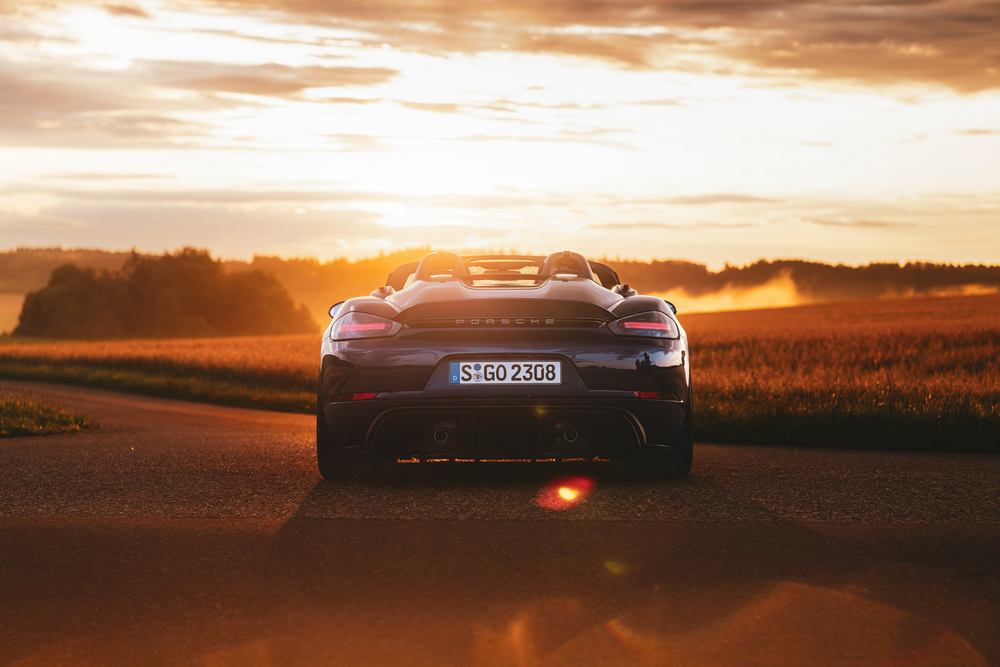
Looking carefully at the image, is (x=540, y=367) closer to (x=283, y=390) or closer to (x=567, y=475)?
(x=567, y=475)

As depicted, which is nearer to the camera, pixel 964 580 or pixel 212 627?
pixel 212 627

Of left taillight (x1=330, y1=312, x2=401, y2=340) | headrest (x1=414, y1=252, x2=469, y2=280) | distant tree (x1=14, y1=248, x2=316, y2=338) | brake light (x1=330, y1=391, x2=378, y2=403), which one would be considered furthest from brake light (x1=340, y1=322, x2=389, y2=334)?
distant tree (x1=14, y1=248, x2=316, y2=338)

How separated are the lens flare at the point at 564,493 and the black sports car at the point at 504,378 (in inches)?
9.3

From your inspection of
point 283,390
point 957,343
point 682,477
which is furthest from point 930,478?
point 957,343

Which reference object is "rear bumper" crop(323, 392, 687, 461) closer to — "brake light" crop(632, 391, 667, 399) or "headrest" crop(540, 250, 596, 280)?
"brake light" crop(632, 391, 667, 399)

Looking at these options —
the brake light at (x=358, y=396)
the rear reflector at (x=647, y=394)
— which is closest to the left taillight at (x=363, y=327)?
the brake light at (x=358, y=396)

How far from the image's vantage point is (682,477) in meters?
7.71

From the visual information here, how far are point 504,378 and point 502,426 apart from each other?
0.28 metres

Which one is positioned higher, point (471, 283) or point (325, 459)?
point (471, 283)

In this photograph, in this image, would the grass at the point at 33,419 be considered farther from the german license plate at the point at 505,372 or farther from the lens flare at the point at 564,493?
the german license plate at the point at 505,372

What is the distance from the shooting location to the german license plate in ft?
22.6

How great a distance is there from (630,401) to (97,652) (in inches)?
146

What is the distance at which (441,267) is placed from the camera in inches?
322

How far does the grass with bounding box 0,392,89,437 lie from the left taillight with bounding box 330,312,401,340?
743 centimetres
